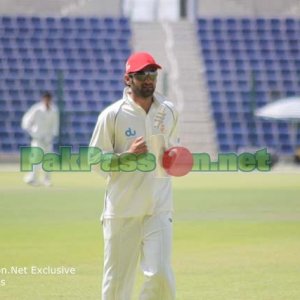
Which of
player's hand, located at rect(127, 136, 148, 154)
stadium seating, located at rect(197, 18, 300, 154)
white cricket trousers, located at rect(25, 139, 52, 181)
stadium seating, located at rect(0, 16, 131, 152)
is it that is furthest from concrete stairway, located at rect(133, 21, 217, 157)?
player's hand, located at rect(127, 136, 148, 154)

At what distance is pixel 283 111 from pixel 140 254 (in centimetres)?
2722

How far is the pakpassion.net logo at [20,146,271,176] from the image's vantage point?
293 inches

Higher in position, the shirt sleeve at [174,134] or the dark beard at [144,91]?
the dark beard at [144,91]

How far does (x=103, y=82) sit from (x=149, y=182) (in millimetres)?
30365

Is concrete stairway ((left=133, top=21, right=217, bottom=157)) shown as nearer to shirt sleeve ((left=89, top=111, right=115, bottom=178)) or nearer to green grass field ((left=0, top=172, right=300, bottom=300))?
green grass field ((left=0, top=172, right=300, bottom=300))

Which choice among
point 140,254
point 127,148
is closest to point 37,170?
point 140,254

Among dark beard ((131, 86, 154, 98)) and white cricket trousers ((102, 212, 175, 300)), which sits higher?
dark beard ((131, 86, 154, 98))

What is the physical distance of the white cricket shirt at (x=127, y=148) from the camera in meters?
7.48

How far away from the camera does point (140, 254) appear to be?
773 cm

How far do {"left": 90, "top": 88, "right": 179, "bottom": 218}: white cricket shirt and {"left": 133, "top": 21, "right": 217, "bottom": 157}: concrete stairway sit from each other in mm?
27685

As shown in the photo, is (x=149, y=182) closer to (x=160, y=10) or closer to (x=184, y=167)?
(x=184, y=167)

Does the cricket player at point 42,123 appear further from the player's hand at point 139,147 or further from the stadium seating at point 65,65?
the player's hand at point 139,147

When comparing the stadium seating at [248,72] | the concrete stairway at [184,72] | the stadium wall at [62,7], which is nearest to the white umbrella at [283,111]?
the stadium seating at [248,72]

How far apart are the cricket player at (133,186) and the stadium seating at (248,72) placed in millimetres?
27930
